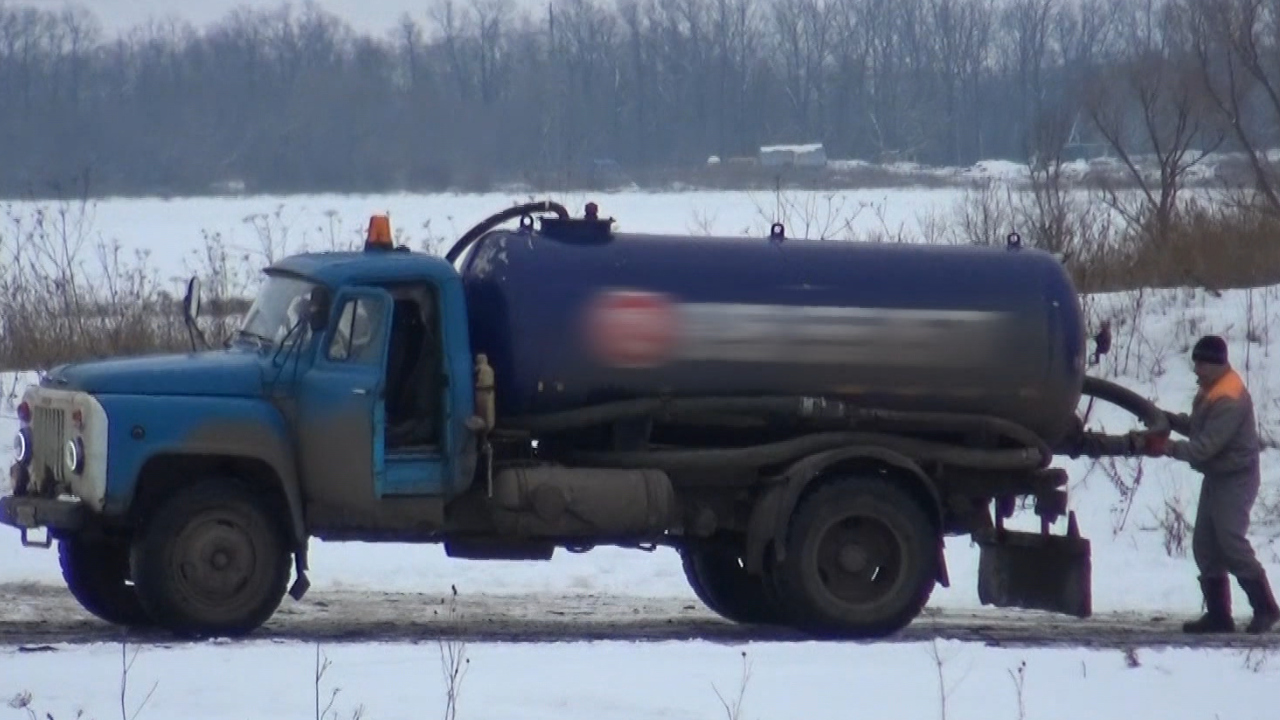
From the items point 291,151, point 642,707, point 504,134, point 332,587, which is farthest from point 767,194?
point 642,707

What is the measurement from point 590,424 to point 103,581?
297cm

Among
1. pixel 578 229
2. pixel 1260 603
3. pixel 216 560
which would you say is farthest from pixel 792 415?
pixel 216 560

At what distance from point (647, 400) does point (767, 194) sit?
27.1 meters

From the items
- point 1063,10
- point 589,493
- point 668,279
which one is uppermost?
point 1063,10

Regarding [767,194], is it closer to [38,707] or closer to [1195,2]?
[1195,2]

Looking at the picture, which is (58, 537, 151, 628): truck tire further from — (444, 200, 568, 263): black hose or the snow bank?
(444, 200, 568, 263): black hose

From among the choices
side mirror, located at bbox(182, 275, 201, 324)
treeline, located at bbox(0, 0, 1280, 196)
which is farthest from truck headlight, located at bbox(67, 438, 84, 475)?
treeline, located at bbox(0, 0, 1280, 196)

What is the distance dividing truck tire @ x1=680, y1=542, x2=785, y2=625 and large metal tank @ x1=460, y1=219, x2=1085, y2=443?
4.83 ft

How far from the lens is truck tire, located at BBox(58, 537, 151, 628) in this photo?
1069 cm

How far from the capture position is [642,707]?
8.09 meters

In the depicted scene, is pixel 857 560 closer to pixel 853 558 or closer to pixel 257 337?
pixel 853 558

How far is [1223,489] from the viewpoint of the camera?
38.5 ft

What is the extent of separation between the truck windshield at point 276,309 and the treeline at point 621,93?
17.6m

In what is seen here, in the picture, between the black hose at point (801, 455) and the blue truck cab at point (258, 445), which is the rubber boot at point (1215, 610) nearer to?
the black hose at point (801, 455)
